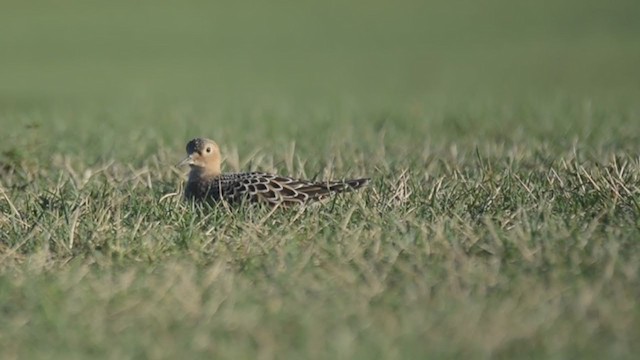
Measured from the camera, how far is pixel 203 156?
336 inches

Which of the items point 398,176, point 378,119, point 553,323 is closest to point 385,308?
point 553,323

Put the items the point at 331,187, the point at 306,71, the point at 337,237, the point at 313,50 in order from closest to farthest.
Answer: the point at 337,237 < the point at 331,187 < the point at 306,71 < the point at 313,50

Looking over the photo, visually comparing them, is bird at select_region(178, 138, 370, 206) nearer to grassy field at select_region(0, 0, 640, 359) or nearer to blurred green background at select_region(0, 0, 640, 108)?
grassy field at select_region(0, 0, 640, 359)

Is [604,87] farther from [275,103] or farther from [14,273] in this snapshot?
[14,273]

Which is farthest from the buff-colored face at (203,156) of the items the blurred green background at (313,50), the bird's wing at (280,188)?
the blurred green background at (313,50)

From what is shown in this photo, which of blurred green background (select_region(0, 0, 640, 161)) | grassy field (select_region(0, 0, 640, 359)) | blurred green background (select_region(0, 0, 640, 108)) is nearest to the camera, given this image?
grassy field (select_region(0, 0, 640, 359))

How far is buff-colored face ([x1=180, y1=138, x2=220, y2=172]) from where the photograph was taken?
848 cm

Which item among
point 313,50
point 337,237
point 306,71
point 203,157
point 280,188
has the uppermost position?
A: point 337,237

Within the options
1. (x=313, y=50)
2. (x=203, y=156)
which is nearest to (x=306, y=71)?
(x=313, y=50)

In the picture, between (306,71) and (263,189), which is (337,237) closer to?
(263,189)

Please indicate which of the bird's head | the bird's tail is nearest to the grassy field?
the bird's tail

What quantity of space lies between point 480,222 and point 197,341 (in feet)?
7.05

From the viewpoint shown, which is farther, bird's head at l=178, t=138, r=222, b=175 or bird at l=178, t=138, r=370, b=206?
bird's head at l=178, t=138, r=222, b=175

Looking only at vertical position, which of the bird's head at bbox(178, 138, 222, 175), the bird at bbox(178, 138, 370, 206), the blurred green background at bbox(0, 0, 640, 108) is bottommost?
the blurred green background at bbox(0, 0, 640, 108)
